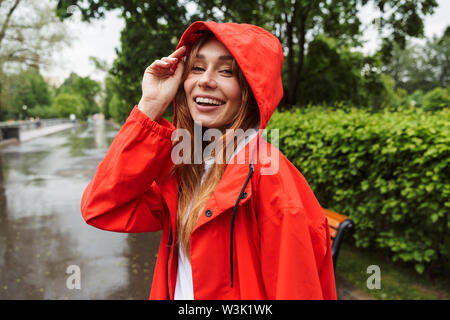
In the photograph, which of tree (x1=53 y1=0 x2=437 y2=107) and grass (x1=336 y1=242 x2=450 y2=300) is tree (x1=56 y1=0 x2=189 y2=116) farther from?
grass (x1=336 y1=242 x2=450 y2=300)

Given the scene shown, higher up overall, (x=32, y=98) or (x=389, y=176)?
(x=32, y=98)

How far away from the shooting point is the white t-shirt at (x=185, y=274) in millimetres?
1405

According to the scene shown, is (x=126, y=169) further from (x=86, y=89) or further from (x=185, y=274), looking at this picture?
(x=86, y=89)

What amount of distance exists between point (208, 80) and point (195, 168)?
1.29 ft

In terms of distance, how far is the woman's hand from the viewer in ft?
4.56

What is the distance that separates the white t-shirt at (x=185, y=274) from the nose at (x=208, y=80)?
0.87 ft

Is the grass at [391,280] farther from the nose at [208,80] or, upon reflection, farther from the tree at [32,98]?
the tree at [32,98]

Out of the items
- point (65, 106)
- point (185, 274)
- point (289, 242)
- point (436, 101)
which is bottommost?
point (185, 274)

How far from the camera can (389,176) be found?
358 cm

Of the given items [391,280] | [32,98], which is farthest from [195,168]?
[32,98]

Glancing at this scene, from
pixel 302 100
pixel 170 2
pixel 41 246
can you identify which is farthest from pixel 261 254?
pixel 302 100

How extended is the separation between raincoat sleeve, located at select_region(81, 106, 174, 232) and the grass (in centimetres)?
316

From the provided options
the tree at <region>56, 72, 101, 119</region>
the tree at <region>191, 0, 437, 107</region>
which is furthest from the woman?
the tree at <region>56, 72, 101, 119</region>
